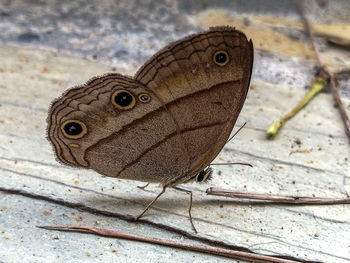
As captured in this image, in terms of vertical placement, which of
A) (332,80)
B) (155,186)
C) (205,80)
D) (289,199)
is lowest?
(155,186)

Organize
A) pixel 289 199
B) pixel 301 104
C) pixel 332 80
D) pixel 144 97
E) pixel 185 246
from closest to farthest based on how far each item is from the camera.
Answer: pixel 185 246
pixel 144 97
pixel 289 199
pixel 301 104
pixel 332 80

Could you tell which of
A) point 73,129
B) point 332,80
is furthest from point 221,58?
point 332,80

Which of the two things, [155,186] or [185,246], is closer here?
[185,246]

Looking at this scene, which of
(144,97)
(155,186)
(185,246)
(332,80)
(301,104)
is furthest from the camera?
(332,80)

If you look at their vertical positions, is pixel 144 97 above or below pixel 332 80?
above

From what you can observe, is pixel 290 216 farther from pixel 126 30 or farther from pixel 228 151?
pixel 126 30

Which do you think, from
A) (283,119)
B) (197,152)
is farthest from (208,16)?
(197,152)

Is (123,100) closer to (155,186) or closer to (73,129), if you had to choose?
(73,129)

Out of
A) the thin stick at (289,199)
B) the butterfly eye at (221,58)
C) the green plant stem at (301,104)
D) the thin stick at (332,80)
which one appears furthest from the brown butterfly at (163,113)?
the thin stick at (332,80)

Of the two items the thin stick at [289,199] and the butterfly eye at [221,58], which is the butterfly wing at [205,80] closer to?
the butterfly eye at [221,58]
